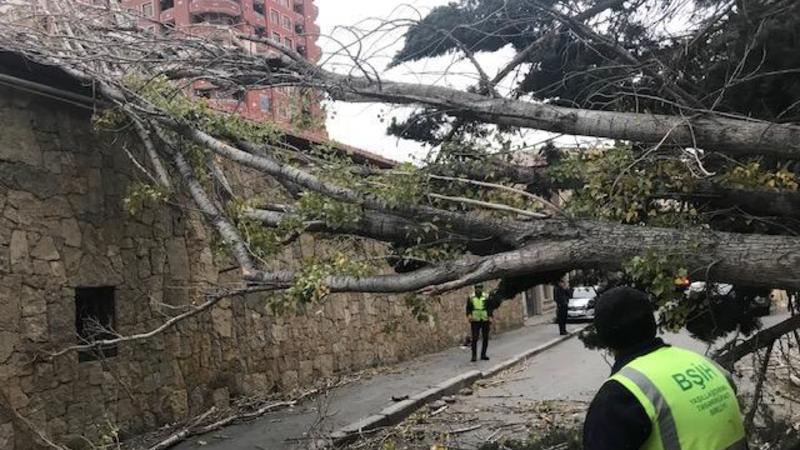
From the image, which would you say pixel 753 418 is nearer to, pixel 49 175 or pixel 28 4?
pixel 49 175

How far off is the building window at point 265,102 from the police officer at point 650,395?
5614 millimetres

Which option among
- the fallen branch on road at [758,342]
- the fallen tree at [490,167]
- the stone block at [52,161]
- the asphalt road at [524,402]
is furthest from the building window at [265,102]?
the fallen branch on road at [758,342]

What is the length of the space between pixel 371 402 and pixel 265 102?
464cm

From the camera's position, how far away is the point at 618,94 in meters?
5.79

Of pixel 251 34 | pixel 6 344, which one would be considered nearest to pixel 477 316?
pixel 251 34

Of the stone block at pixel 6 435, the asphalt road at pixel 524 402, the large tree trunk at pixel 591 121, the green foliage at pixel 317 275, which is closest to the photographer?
the large tree trunk at pixel 591 121

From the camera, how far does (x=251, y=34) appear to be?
717cm

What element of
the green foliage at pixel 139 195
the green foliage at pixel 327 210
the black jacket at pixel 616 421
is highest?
the green foliage at pixel 139 195

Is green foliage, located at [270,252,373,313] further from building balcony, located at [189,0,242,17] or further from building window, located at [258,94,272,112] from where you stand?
building balcony, located at [189,0,242,17]

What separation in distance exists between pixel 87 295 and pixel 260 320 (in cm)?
299

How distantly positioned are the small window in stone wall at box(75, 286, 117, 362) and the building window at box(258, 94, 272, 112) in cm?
265

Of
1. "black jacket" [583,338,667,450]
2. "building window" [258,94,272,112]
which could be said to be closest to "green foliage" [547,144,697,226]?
"black jacket" [583,338,667,450]

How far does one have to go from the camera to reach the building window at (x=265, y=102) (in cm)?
754

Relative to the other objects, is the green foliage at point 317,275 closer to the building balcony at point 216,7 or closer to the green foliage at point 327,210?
the green foliage at point 327,210
